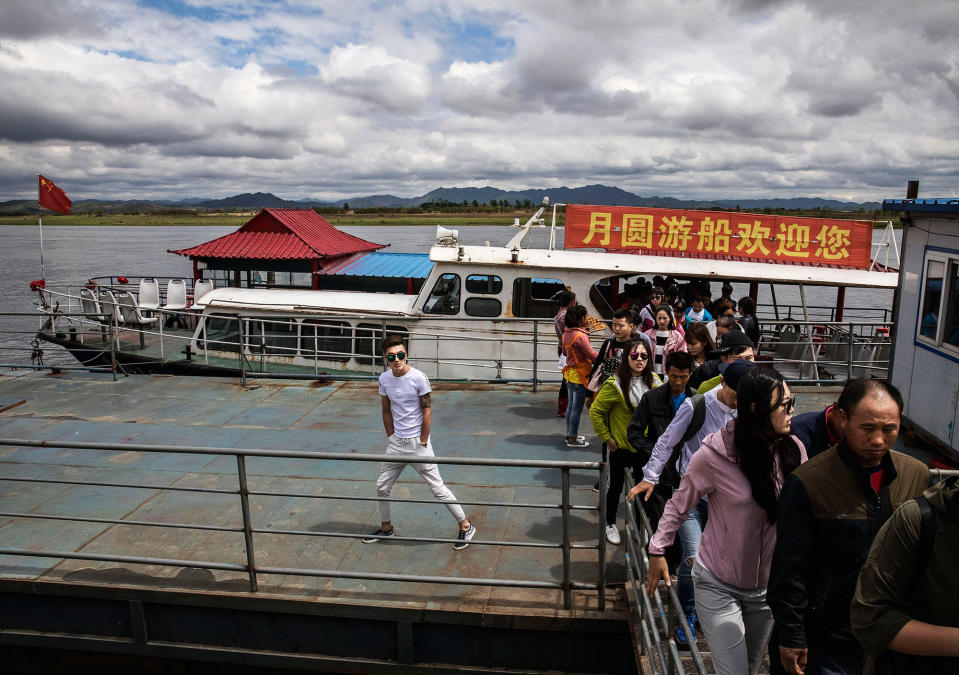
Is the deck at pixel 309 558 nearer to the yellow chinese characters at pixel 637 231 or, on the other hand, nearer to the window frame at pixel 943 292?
the window frame at pixel 943 292

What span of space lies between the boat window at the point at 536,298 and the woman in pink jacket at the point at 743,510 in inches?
303

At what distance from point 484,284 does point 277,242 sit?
6.63 m

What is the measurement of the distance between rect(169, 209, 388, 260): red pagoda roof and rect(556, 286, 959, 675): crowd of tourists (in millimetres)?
12230

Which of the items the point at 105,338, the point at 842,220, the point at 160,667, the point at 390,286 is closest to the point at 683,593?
the point at 160,667

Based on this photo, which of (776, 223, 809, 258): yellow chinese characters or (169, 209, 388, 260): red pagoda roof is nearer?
(776, 223, 809, 258): yellow chinese characters

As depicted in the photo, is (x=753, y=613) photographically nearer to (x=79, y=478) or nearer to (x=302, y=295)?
(x=79, y=478)

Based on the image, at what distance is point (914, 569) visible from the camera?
5.74 ft

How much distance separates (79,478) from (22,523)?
37.4 inches

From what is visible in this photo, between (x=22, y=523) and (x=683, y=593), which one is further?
(x=22, y=523)

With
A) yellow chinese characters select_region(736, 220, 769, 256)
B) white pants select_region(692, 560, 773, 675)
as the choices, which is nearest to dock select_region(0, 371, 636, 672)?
white pants select_region(692, 560, 773, 675)

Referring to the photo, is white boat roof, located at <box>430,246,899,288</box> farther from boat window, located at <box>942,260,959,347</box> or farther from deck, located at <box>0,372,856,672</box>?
boat window, located at <box>942,260,959,347</box>

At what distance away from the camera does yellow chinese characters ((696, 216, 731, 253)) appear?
10875 millimetres

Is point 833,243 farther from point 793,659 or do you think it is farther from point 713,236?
point 793,659

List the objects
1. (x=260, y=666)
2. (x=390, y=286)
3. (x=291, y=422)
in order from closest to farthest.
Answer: (x=260, y=666) → (x=291, y=422) → (x=390, y=286)
